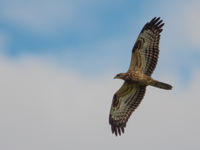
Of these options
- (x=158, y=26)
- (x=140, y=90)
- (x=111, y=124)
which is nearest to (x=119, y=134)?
(x=111, y=124)

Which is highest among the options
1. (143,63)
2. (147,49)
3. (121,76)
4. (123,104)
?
(147,49)

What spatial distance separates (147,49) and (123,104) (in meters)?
2.87

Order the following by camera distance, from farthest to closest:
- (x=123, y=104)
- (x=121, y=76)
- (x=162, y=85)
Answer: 1. (x=123, y=104)
2. (x=121, y=76)
3. (x=162, y=85)

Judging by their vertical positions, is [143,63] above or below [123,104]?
above

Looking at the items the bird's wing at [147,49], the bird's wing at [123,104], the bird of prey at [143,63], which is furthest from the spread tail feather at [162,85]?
the bird's wing at [123,104]

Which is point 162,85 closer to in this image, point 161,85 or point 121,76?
point 161,85

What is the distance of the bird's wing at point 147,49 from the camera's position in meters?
22.1

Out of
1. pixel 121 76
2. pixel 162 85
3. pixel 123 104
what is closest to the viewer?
pixel 162 85

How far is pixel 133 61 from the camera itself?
73.4 ft

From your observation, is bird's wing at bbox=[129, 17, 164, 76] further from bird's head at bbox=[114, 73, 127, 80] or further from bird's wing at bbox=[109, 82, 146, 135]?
bird's wing at bbox=[109, 82, 146, 135]

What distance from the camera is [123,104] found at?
23.4 m

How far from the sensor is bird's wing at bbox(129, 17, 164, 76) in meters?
22.1

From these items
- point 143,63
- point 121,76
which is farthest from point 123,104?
point 143,63

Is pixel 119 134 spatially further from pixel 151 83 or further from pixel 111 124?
pixel 151 83
